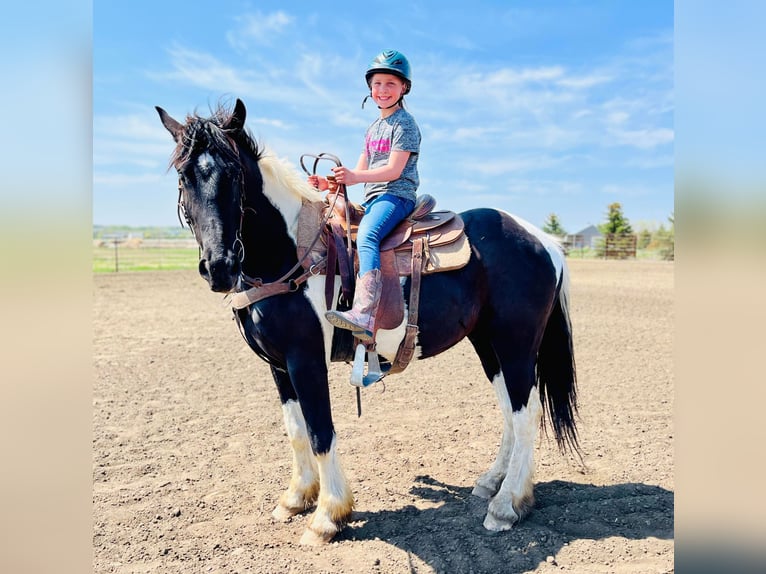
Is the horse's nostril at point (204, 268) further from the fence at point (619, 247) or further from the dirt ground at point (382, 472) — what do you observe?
the fence at point (619, 247)

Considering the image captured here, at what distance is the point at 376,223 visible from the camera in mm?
2875

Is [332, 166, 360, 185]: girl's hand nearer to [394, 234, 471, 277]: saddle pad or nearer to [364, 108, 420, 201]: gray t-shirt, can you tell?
[364, 108, 420, 201]: gray t-shirt

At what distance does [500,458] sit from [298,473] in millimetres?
1512

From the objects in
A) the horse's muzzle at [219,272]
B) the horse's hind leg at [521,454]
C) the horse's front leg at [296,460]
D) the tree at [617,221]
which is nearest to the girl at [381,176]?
the horse's muzzle at [219,272]

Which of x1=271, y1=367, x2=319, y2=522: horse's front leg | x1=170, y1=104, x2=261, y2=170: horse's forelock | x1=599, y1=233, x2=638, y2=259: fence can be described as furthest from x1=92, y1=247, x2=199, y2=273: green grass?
x1=599, y1=233, x2=638, y2=259: fence

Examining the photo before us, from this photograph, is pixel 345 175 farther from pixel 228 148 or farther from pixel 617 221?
pixel 617 221

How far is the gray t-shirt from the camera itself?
9.39 feet

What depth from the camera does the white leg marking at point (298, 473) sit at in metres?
3.27

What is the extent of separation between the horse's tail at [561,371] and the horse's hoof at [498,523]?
0.78 metres

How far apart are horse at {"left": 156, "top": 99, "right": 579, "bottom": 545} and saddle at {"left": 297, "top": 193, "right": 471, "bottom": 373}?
0.07m
